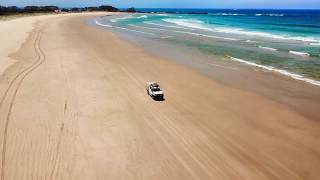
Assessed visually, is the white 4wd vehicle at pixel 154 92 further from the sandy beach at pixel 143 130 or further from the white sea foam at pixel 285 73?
the white sea foam at pixel 285 73

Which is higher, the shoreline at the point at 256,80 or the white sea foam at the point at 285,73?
the white sea foam at the point at 285,73

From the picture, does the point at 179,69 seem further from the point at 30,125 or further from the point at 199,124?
the point at 30,125

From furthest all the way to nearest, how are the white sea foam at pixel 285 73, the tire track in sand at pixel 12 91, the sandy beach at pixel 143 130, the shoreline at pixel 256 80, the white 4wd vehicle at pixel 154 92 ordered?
1. the white sea foam at pixel 285 73
2. the shoreline at pixel 256 80
3. the white 4wd vehicle at pixel 154 92
4. the tire track in sand at pixel 12 91
5. the sandy beach at pixel 143 130

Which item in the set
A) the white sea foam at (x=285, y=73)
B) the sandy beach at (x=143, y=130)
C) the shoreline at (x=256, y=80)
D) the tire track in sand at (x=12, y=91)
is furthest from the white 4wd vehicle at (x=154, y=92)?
the white sea foam at (x=285, y=73)

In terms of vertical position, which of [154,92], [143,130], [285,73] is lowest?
[143,130]

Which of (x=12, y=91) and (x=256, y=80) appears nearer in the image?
(x=12, y=91)

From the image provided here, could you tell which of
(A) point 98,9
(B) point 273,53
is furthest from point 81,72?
(A) point 98,9

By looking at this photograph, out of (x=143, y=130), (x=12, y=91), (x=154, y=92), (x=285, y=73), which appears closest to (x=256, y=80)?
(x=285, y=73)

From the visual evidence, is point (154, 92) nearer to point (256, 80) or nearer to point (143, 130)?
point (143, 130)

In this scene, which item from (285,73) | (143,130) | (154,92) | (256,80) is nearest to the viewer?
(143,130)
